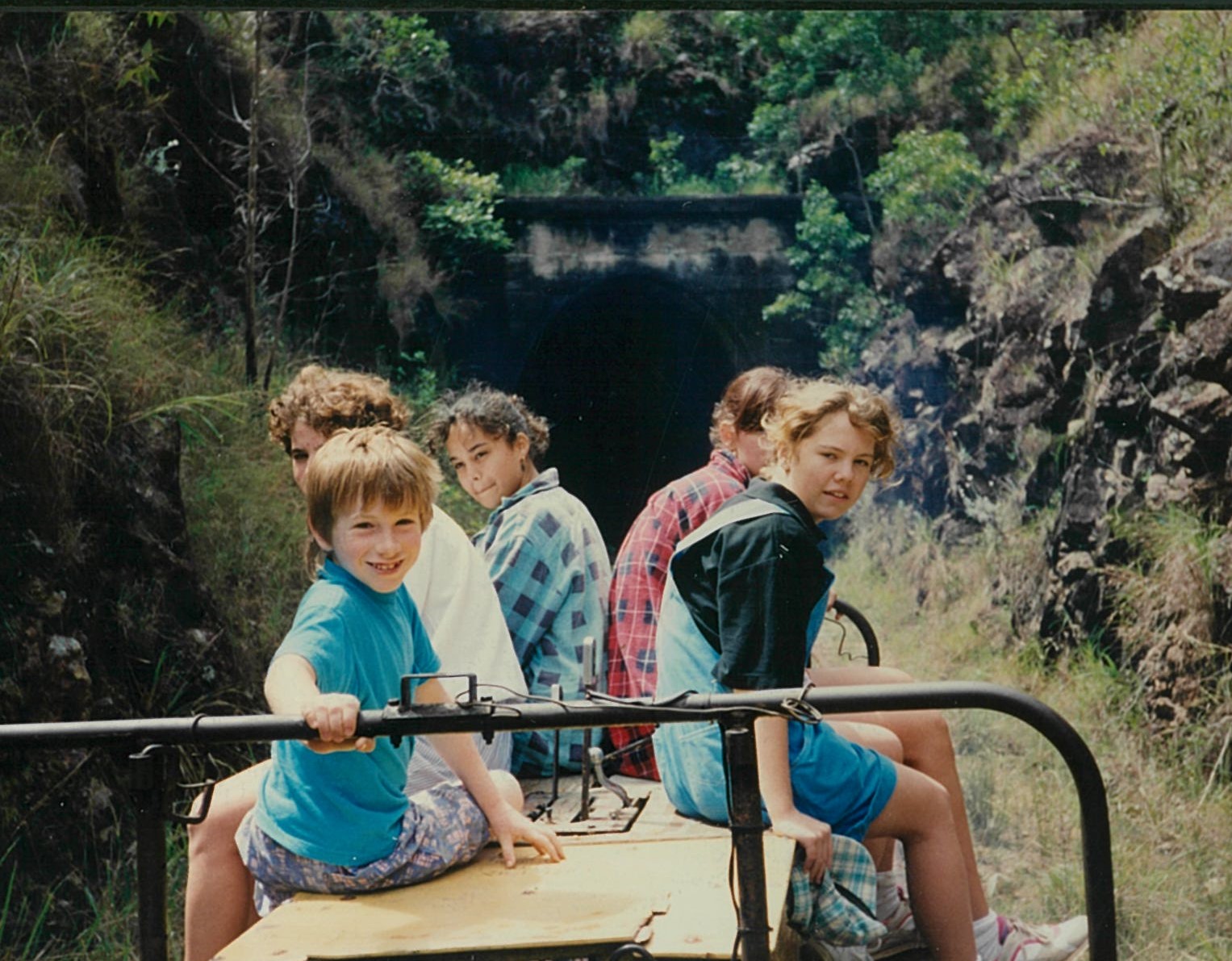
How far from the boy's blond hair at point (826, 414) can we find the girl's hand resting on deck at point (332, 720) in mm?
1143

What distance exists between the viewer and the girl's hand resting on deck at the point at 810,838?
270cm

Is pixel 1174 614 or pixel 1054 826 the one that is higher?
pixel 1174 614

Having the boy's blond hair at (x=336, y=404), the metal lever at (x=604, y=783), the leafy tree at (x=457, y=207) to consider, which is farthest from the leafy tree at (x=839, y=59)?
the metal lever at (x=604, y=783)

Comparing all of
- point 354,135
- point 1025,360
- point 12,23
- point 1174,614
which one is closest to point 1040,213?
point 1025,360

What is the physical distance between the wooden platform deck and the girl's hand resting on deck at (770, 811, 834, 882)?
24 mm

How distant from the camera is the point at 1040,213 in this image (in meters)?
5.24

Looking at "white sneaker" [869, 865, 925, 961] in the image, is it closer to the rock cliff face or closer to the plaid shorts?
the plaid shorts

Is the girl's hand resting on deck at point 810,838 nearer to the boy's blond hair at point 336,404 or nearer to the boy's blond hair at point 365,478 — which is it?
the boy's blond hair at point 365,478

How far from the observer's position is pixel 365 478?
8.24ft

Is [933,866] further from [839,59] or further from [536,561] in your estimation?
[839,59]

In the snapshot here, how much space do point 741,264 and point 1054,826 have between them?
6.84 ft

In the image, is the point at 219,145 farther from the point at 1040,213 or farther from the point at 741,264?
the point at 1040,213

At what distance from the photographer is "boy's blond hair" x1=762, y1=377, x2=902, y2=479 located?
290cm

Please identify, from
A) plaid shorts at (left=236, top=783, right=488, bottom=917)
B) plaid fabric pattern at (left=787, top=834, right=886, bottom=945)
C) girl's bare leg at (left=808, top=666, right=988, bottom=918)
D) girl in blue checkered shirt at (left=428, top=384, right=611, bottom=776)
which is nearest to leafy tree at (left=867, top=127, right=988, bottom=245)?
girl in blue checkered shirt at (left=428, top=384, right=611, bottom=776)
